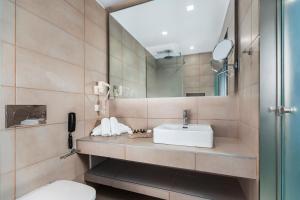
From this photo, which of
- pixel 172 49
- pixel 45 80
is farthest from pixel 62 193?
pixel 172 49

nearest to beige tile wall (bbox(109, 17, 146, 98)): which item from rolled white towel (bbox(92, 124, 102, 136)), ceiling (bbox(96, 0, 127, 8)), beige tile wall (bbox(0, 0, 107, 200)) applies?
ceiling (bbox(96, 0, 127, 8))

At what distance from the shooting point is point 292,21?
83cm

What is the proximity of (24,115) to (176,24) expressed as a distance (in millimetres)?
1612

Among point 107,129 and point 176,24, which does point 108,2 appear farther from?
point 107,129

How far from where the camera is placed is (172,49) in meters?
1.77

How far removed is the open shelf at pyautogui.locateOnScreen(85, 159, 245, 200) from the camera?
1267 millimetres

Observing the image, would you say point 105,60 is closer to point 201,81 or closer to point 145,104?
point 145,104

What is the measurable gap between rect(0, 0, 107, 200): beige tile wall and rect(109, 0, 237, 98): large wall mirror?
37cm

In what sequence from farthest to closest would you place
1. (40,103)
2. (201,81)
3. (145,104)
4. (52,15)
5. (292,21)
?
(145,104)
(201,81)
(52,15)
(40,103)
(292,21)

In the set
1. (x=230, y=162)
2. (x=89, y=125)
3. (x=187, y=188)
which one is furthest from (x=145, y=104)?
(x=230, y=162)

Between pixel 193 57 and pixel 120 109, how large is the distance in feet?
3.43

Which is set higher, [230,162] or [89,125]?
[89,125]

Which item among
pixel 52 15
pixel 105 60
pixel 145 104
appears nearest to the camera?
pixel 52 15

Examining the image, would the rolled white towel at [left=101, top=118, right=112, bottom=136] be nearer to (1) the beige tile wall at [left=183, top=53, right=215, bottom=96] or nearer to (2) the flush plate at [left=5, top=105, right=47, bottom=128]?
(2) the flush plate at [left=5, top=105, right=47, bottom=128]
